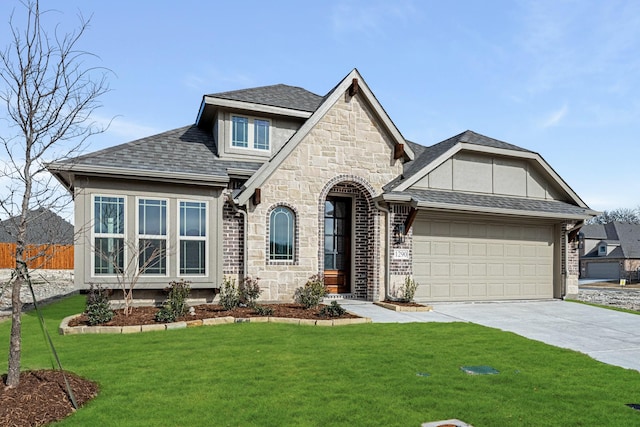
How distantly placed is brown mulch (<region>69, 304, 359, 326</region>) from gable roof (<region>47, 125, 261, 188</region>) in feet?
11.0

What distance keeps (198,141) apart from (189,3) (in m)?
5.15

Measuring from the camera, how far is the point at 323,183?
1297 cm

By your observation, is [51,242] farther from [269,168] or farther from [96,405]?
[269,168]

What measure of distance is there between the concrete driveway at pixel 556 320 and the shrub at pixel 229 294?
3143 millimetres

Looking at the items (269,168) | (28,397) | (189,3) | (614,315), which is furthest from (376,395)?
(614,315)

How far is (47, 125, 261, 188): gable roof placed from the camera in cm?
1061

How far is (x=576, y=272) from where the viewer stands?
1520 centimetres

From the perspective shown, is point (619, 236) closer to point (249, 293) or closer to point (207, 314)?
point (249, 293)

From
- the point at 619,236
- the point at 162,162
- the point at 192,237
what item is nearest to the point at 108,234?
the point at 192,237

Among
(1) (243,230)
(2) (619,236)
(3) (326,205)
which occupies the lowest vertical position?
(2) (619,236)

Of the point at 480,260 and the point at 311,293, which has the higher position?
the point at 480,260

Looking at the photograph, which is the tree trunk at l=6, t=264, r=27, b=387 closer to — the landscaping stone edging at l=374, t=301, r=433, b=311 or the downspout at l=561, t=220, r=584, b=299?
the landscaping stone edging at l=374, t=301, r=433, b=311

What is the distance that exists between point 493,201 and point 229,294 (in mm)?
9057

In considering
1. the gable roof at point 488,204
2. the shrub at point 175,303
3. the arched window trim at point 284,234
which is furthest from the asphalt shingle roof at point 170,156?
the gable roof at point 488,204
